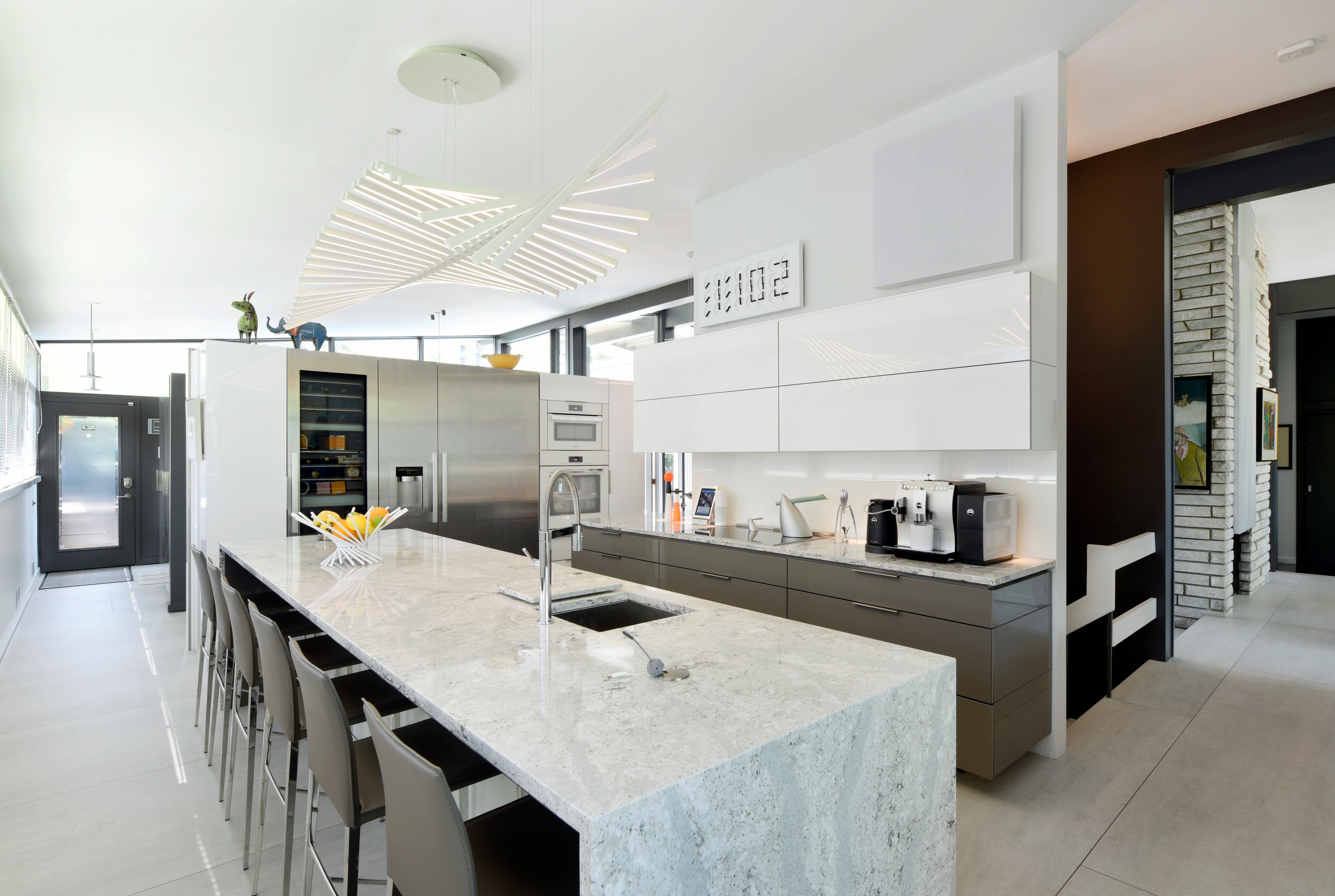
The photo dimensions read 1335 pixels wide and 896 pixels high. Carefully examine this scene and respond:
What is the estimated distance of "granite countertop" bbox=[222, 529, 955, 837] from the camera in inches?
40.8

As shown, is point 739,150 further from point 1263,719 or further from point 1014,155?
point 1263,719

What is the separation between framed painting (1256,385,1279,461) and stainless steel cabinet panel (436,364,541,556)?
20.6 feet

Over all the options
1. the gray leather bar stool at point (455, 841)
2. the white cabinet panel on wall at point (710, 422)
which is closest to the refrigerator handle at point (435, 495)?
the white cabinet panel on wall at point (710, 422)

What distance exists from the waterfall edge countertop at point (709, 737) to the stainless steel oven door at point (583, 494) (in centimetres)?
403

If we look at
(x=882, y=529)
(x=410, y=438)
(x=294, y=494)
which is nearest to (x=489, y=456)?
(x=410, y=438)

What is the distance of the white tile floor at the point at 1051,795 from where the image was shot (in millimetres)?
2143

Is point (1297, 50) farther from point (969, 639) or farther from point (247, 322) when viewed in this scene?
point (247, 322)

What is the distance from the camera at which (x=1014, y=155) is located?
2863 millimetres

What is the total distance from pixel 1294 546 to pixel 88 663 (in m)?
10.9

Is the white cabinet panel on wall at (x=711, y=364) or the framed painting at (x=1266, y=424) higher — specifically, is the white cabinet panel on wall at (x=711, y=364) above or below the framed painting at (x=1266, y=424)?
above

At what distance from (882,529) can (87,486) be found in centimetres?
909

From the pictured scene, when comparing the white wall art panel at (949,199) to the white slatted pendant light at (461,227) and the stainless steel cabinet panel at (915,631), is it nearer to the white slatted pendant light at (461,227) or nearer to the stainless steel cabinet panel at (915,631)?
the white slatted pendant light at (461,227)

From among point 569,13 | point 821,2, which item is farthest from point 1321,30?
point 569,13

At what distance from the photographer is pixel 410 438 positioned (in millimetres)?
5215
